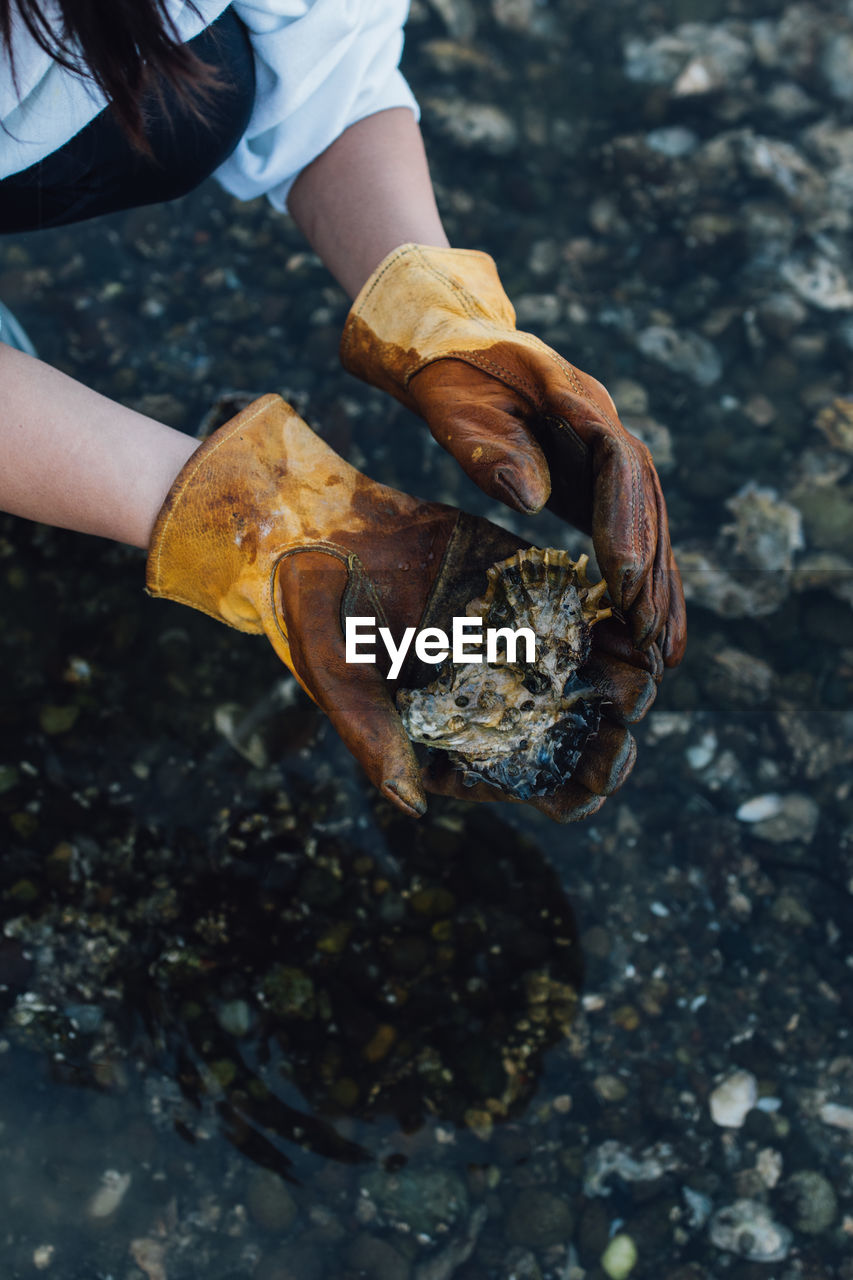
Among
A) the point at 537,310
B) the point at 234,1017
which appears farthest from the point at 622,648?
the point at 537,310

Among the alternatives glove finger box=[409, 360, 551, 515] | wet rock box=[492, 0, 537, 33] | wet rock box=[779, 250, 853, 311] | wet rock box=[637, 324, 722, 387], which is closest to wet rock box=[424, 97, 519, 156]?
wet rock box=[492, 0, 537, 33]

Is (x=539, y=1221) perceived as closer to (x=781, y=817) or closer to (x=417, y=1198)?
(x=417, y=1198)

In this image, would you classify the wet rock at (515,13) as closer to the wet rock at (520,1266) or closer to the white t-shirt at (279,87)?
the white t-shirt at (279,87)

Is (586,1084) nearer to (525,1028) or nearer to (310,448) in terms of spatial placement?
(525,1028)

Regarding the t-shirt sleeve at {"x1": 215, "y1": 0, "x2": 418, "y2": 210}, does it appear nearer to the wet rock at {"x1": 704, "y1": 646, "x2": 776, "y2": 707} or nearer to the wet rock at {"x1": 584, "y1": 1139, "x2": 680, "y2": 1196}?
the wet rock at {"x1": 704, "y1": 646, "x2": 776, "y2": 707}

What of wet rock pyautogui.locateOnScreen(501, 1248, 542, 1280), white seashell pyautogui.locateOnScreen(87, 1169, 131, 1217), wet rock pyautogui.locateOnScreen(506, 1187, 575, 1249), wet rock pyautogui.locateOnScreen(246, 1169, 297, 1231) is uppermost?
white seashell pyautogui.locateOnScreen(87, 1169, 131, 1217)

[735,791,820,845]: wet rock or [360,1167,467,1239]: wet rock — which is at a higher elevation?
[735,791,820,845]: wet rock
